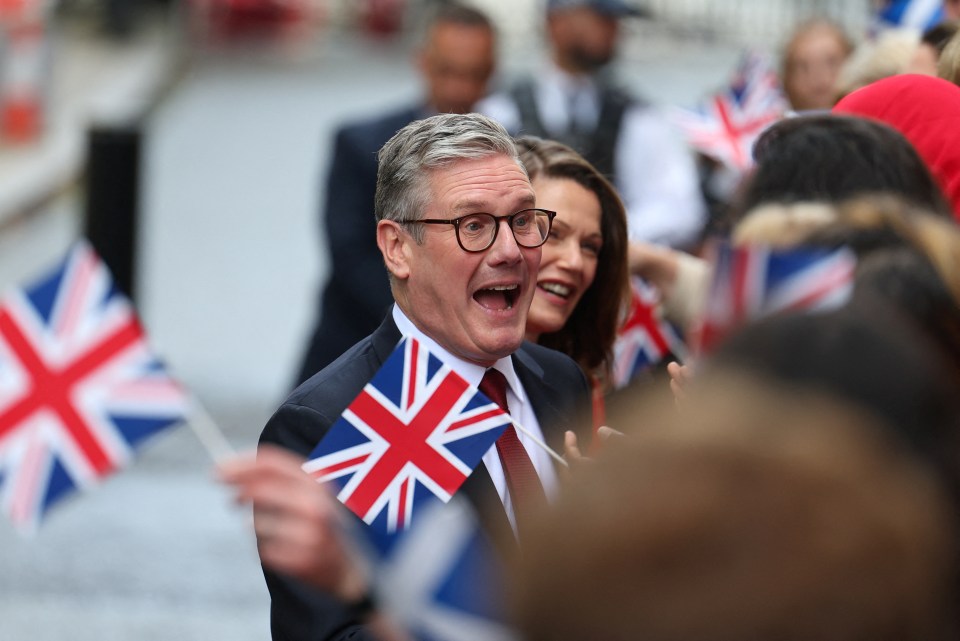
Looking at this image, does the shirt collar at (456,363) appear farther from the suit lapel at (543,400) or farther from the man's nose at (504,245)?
the man's nose at (504,245)

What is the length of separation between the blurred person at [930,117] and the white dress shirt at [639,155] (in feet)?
10.7

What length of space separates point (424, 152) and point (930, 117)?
101cm

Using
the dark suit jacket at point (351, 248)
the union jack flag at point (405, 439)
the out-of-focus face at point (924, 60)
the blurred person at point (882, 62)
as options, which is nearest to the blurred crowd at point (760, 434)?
the union jack flag at point (405, 439)

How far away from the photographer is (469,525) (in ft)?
7.56

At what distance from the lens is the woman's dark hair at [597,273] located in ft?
14.7

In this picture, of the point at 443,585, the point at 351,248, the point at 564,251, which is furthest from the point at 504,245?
the point at 351,248

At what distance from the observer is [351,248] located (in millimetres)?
6535

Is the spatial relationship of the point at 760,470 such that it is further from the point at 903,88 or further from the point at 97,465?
the point at 97,465

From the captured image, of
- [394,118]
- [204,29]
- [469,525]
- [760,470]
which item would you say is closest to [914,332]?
[760,470]

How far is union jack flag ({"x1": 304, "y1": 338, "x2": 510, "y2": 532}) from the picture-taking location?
316 centimetres

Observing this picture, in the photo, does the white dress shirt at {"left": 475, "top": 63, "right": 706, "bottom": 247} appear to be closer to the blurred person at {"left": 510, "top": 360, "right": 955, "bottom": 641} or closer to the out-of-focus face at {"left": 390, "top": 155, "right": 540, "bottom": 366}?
the out-of-focus face at {"left": 390, "top": 155, "right": 540, "bottom": 366}

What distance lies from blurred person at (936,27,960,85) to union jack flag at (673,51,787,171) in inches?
74.7

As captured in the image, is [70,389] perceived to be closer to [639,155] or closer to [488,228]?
[488,228]

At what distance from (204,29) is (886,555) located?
2440cm
